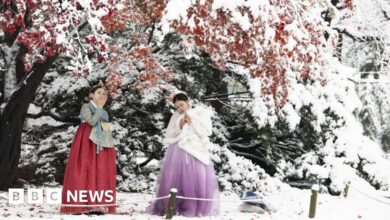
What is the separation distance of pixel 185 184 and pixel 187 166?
0.85ft

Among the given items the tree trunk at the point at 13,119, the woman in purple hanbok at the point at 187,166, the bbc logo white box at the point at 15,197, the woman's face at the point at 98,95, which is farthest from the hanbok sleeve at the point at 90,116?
the tree trunk at the point at 13,119

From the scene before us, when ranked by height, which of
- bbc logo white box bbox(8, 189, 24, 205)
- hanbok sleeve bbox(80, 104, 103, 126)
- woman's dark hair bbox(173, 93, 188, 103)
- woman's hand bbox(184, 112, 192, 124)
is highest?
woman's dark hair bbox(173, 93, 188, 103)

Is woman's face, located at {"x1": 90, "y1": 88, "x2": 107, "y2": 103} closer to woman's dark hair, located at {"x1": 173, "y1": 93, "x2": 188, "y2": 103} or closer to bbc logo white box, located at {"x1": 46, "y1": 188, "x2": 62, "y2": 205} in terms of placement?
woman's dark hair, located at {"x1": 173, "y1": 93, "x2": 188, "y2": 103}

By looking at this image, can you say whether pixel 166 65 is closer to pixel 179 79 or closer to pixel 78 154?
pixel 179 79

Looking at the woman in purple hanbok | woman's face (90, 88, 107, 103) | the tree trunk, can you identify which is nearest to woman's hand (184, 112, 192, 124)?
the woman in purple hanbok

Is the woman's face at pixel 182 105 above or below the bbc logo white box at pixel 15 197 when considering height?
above

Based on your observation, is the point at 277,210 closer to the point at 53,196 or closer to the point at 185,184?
the point at 185,184

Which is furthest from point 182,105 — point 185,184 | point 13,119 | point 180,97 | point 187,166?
point 13,119

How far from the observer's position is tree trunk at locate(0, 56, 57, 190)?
1007 cm

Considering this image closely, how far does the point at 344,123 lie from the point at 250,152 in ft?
7.90

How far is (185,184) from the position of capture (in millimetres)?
7992

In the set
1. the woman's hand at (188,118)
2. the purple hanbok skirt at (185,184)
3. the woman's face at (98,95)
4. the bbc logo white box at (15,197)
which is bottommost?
the bbc logo white box at (15,197)

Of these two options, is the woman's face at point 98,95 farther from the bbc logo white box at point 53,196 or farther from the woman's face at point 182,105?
the bbc logo white box at point 53,196

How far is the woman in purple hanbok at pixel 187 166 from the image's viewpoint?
7996 millimetres
